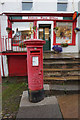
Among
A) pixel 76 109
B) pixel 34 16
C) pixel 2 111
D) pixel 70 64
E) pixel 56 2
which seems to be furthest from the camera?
pixel 56 2

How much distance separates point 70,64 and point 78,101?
5.72 ft

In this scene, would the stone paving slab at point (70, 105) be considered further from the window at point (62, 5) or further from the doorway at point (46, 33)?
the window at point (62, 5)

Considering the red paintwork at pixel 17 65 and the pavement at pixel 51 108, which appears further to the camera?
the red paintwork at pixel 17 65

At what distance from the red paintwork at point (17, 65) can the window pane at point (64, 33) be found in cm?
364

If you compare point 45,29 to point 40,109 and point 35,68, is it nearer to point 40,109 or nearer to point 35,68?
point 35,68

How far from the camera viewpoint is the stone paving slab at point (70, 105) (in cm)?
215

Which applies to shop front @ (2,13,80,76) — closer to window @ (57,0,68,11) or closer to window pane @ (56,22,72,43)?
window pane @ (56,22,72,43)

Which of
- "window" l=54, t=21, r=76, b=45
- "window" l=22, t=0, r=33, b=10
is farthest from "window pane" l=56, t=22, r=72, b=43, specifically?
"window" l=22, t=0, r=33, b=10

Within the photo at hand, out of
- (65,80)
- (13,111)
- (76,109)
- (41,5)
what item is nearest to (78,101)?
(76,109)

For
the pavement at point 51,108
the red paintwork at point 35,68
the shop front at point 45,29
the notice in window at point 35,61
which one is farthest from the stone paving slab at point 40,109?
the shop front at point 45,29

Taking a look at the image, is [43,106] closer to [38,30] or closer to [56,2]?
[38,30]

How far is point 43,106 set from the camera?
2389mm

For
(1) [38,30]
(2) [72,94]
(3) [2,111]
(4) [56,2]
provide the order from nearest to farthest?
(3) [2,111], (2) [72,94], (1) [38,30], (4) [56,2]

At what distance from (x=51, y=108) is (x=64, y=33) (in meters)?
6.62
